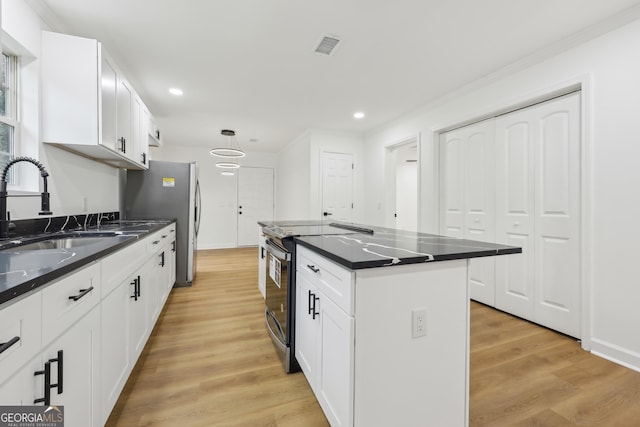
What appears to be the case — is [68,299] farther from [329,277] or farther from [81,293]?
[329,277]

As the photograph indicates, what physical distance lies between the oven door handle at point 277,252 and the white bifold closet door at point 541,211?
7.92ft

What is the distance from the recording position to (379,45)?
2.44 metres

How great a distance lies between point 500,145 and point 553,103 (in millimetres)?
546

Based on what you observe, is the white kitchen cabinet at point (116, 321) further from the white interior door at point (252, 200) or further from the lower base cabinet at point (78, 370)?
the white interior door at point (252, 200)

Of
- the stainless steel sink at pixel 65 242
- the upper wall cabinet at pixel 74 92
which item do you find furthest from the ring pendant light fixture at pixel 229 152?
the stainless steel sink at pixel 65 242

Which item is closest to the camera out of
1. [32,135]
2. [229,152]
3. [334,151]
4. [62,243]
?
[62,243]

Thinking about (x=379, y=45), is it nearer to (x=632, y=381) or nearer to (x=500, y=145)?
(x=500, y=145)

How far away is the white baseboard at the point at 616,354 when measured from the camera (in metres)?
1.88

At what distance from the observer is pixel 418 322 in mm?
1170

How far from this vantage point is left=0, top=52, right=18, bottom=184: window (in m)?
1.68

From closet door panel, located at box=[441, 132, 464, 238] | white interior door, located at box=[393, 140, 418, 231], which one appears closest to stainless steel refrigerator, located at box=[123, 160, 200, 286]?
closet door panel, located at box=[441, 132, 464, 238]

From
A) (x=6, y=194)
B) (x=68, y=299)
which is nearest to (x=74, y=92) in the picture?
(x=6, y=194)

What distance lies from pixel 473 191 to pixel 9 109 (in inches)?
162

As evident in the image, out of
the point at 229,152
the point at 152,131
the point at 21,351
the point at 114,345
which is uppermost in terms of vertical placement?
the point at 152,131
